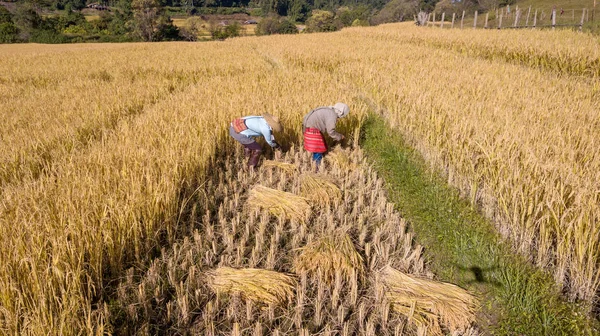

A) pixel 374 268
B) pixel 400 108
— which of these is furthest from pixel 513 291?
pixel 400 108

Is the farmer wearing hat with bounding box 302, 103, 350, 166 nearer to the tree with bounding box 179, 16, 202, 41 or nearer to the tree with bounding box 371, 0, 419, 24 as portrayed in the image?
the tree with bounding box 179, 16, 202, 41

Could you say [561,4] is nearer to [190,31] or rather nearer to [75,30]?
[190,31]

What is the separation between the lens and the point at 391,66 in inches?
326

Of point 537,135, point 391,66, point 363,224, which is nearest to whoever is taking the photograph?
point 363,224

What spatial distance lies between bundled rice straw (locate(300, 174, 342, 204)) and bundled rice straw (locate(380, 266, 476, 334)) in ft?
3.51

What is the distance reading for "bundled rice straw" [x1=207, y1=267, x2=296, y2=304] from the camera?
1.90 metres

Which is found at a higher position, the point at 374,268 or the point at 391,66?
the point at 391,66

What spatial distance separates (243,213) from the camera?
2875 mm

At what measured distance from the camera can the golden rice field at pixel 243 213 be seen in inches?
69.4

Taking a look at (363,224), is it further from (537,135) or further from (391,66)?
(391,66)

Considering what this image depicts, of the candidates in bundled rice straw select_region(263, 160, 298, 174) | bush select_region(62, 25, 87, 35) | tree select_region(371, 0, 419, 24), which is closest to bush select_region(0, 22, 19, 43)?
bush select_region(62, 25, 87, 35)

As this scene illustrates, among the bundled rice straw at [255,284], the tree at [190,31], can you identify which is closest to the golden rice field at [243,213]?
the bundled rice straw at [255,284]

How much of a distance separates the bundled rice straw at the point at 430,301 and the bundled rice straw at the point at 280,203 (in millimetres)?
962

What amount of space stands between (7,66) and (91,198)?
41.6 feet
